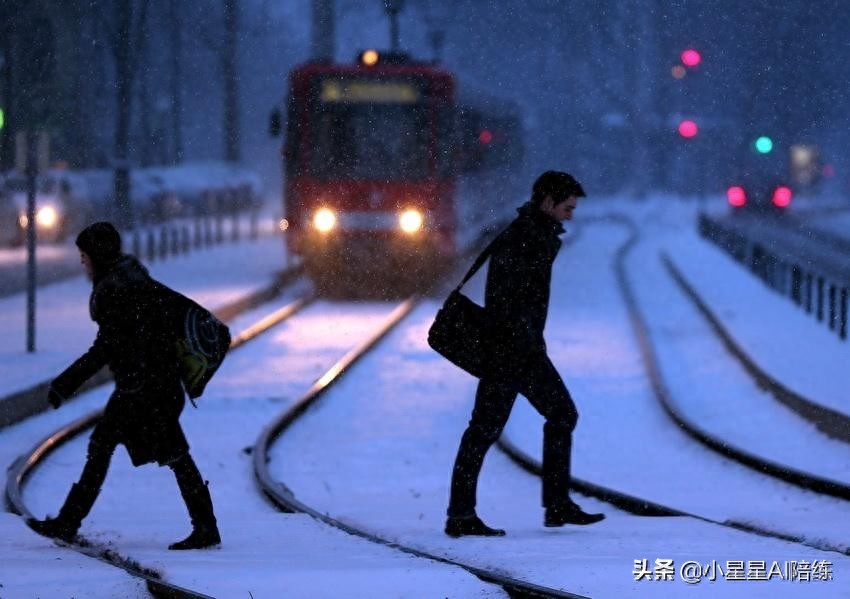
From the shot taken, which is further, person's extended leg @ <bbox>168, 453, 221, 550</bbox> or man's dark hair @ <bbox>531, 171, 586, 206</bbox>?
man's dark hair @ <bbox>531, 171, 586, 206</bbox>

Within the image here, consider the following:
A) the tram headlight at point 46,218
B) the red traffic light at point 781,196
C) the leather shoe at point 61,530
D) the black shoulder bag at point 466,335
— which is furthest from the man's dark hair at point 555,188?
the red traffic light at point 781,196

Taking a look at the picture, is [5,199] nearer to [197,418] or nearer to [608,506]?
[197,418]

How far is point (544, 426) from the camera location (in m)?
7.85

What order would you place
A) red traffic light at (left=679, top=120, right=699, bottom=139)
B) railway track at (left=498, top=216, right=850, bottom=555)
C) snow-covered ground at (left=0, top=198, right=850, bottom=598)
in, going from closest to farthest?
snow-covered ground at (left=0, top=198, right=850, bottom=598), railway track at (left=498, top=216, right=850, bottom=555), red traffic light at (left=679, top=120, right=699, bottom=139)

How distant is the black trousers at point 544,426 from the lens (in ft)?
25.5

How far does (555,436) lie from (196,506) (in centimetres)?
160

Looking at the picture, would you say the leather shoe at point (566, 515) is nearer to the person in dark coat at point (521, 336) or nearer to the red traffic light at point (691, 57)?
the person in dark coat at point (521, 336)

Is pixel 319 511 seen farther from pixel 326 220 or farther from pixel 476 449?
pixel 326 220

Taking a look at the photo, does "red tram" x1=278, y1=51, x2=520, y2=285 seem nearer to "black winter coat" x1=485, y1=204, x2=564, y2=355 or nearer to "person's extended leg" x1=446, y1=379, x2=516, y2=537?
"person's extended leg" x1=446, y1=379, x2=516, y2=537

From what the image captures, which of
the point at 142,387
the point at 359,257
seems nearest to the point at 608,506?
the point at 142,387

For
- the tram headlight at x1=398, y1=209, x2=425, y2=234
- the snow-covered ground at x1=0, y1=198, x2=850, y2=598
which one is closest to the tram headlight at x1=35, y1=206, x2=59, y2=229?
the snow-covered ground at x1=0, y1=198, x2=850, y2=598

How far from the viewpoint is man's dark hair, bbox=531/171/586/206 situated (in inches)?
301

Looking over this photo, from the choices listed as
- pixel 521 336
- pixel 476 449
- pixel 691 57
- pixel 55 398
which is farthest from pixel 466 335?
pixel 691 57

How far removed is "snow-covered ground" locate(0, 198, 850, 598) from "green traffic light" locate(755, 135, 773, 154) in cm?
1065
